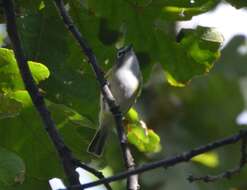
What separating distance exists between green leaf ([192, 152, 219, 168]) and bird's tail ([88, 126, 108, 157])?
238 centimetres

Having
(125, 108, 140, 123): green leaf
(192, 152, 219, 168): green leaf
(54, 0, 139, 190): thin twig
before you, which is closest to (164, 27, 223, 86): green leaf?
(125, 108, 140, 123): green leaf

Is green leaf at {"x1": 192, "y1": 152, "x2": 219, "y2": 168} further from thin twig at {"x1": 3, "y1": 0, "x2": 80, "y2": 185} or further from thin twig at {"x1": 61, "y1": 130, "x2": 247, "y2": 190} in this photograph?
thin twig at {"x1": 61, "y1": 130, "x2": 247, "y2": 190}

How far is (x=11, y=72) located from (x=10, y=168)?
20.7 inches

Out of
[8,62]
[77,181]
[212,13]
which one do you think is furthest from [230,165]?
[77,181]

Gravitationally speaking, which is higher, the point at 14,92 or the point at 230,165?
the point at 14,92

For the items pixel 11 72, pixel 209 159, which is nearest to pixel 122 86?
pixel 11 72

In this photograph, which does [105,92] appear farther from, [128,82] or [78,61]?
[128,82]

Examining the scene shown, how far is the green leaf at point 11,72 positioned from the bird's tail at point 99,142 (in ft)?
2.31

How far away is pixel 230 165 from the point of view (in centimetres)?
705

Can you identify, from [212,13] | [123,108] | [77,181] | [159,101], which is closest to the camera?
[77,181]

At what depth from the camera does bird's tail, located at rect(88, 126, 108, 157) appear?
165 inches

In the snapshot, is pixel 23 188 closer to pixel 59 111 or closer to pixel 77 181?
pixel 59 111

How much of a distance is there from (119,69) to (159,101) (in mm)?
1899

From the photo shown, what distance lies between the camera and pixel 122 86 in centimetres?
476
